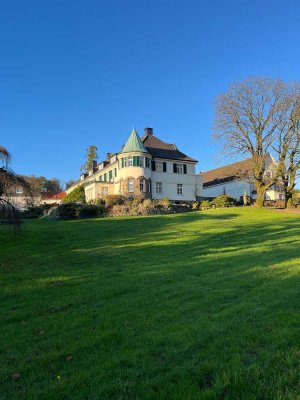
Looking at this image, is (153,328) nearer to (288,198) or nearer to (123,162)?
(288,198)

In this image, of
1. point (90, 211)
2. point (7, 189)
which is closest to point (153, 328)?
point (7, 189)

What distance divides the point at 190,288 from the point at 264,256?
444cm

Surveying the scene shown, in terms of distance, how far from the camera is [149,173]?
47.1 meters

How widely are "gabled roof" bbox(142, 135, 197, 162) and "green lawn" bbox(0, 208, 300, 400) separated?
3828 cm

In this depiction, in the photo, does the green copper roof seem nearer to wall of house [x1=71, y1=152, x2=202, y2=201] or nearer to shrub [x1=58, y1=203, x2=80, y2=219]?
wall of house [x1=71, y1=152, x2=202, y2=201]

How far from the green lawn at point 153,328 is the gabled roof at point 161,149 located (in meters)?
38.3

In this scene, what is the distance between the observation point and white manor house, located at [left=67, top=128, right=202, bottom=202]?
150 ft

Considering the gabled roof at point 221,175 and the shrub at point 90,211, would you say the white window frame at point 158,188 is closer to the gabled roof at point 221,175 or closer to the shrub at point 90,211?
the gabled roof at point 221,175

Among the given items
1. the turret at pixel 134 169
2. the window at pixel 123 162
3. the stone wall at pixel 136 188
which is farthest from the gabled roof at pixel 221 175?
the window at pixel 123 162

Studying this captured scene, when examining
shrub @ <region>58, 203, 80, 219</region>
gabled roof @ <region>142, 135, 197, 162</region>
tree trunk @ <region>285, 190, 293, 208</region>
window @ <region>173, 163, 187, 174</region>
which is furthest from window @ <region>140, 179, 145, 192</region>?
tree trunk @ <region>285, 190, 293, 208</region>

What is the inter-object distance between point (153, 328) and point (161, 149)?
4619cm

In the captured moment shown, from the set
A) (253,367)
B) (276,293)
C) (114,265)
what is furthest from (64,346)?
(114,265)

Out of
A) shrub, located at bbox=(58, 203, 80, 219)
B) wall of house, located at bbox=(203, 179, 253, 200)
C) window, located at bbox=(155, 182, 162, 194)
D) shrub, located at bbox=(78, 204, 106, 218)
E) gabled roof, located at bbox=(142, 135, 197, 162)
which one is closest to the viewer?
shrub, located at bbox=(58, 203, 80, 219)

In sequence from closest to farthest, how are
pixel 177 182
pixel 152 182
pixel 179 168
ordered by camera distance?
pixel 152 182
pixel 177 182
pixel 179 168
